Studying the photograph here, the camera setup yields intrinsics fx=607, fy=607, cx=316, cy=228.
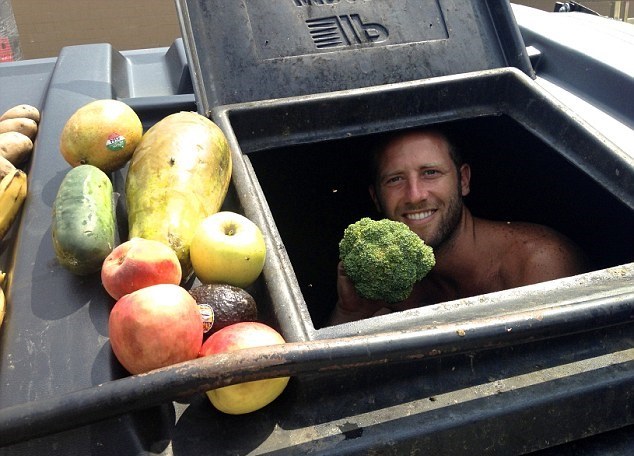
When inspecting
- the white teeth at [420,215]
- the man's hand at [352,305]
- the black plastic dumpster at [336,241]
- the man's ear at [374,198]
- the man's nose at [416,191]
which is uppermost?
the black plastic dumpster at [336,241]

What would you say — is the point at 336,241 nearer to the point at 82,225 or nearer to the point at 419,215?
the point at 419,215

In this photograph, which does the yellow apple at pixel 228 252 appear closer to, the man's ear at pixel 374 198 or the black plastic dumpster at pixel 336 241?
the black plastic dumpster at pixel 336 241

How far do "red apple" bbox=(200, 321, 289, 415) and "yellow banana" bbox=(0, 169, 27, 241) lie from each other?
76cm

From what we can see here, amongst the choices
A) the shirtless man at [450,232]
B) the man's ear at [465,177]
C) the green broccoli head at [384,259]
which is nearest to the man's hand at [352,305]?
the shirtless man at [450,232]

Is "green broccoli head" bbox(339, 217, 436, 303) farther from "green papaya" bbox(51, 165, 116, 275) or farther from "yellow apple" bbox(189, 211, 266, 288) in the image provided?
"green papaya" bbox(51, 165, 116, 275)

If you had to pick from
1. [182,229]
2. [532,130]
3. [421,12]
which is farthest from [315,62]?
[182,229]

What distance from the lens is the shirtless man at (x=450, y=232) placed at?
8.36 ft

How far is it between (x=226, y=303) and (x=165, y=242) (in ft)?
0.84

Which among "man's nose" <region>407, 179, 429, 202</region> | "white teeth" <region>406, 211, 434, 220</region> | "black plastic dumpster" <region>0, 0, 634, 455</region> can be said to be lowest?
"white teeth" <region>406, 211, 434, 220</region>

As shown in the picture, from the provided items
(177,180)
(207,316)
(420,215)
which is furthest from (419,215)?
(207,316)

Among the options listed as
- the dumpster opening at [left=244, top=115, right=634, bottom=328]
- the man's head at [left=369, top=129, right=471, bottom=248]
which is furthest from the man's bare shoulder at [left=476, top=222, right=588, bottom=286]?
the man's head at [left=369, top=129, right=471, bottom=248]

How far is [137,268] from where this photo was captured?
1295 mm

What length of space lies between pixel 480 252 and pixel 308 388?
1850 millimetres

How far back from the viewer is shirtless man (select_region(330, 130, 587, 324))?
8.36ft
